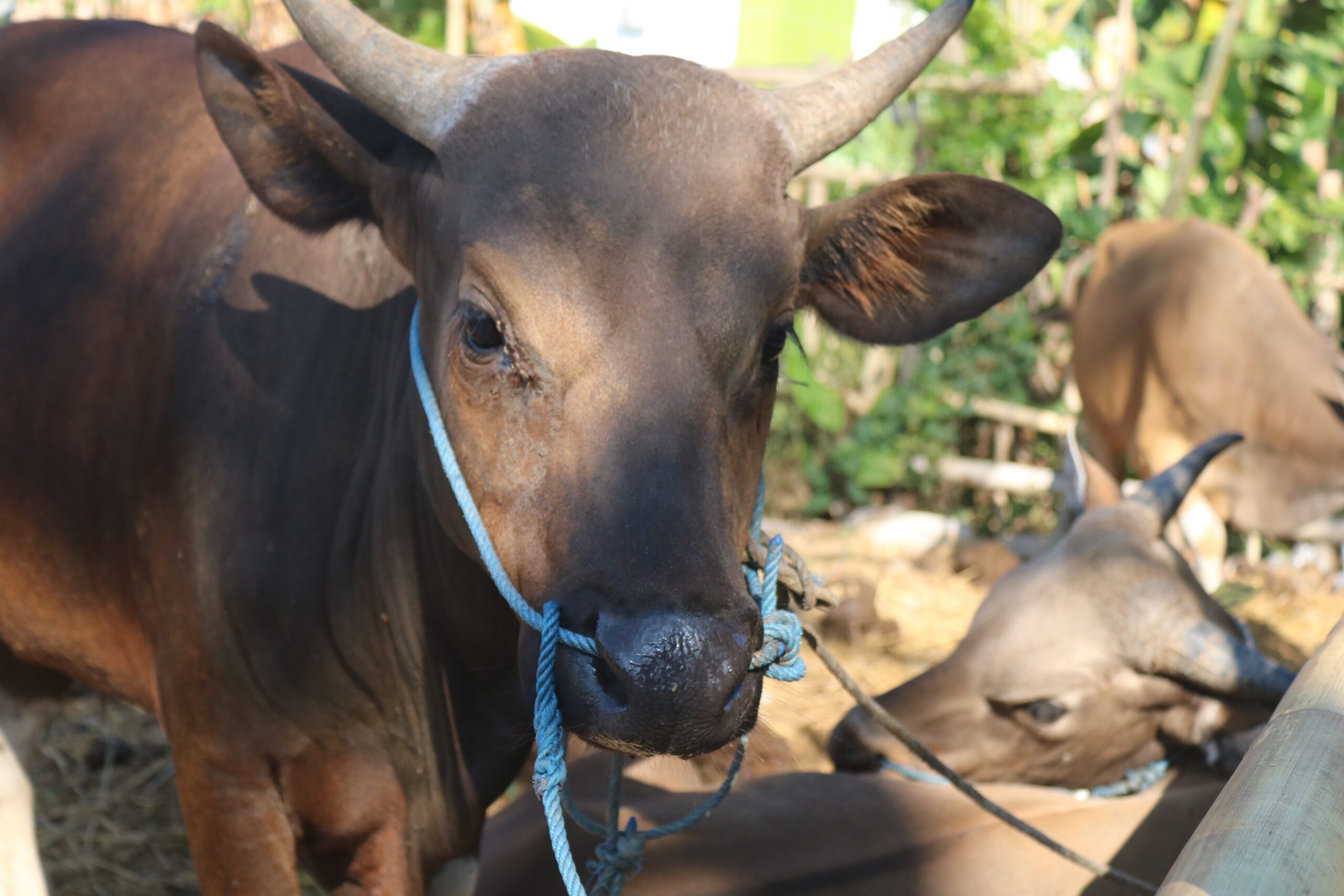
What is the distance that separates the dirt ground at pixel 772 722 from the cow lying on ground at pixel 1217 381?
664 millimetres

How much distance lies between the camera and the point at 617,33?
68.9ft

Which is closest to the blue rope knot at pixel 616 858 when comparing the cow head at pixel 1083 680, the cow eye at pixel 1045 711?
the cow head at pixel 1083 680

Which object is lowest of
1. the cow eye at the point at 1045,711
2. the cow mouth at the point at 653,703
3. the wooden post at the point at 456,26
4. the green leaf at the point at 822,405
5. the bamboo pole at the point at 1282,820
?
the green leaf at the point at 822,405

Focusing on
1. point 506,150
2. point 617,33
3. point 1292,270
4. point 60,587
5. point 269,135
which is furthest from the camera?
point 617,33

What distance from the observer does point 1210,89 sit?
7.21m

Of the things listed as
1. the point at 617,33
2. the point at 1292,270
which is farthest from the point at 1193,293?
the point at 617,33

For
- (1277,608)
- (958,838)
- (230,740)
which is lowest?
(1277,608)

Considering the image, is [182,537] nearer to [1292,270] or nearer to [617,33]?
[1292,270]

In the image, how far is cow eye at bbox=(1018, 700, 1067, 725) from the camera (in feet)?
11.4

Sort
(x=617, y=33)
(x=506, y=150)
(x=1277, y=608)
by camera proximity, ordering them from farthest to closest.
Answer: (x=617, y=33)
(x=1277, y=608)
(x=506, y=150)

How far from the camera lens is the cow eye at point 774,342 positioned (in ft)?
6.86

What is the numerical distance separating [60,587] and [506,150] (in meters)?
1.55

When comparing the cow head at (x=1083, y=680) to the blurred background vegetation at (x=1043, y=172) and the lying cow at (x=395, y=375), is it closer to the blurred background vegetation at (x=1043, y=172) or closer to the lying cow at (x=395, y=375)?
the lying cow at (x=395, y=375)

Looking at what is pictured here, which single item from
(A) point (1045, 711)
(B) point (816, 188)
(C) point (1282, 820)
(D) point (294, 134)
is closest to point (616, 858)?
(C) point (1282, 820)
